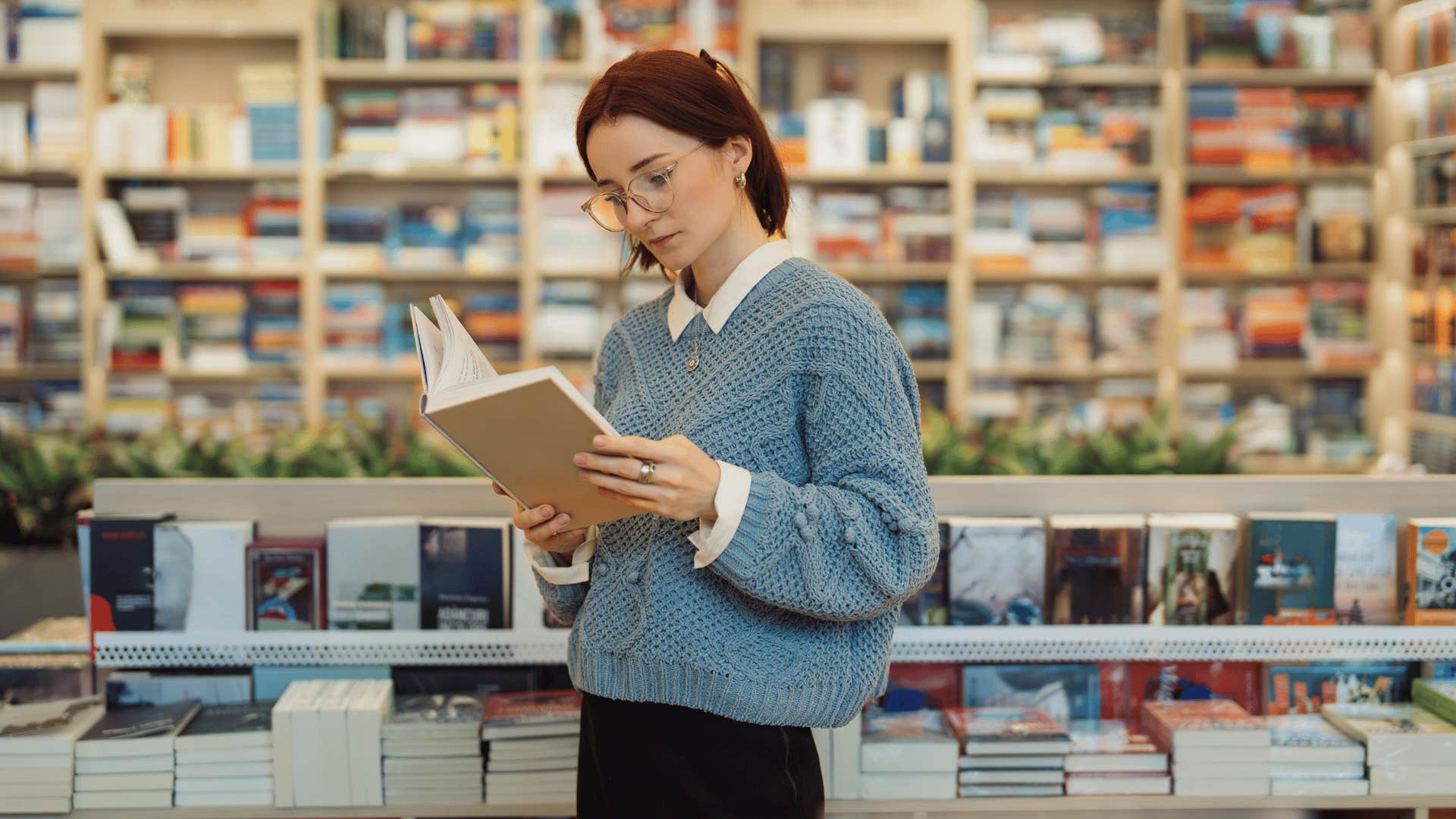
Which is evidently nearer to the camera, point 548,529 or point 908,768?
point 548,529

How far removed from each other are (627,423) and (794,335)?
23cm

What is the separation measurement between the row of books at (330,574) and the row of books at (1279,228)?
150 inches

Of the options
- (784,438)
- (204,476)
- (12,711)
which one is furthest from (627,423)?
(204,476)

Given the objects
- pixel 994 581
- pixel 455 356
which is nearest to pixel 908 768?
pixel 994 581

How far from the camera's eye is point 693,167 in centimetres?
122

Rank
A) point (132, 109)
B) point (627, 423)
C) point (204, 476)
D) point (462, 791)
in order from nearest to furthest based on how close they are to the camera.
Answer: point (627, 423) < point (462, 791) < point (204, 476) < point (132, 109)

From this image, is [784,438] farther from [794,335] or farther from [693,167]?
[693,167]

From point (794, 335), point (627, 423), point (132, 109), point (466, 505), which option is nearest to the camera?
point (794, 335)

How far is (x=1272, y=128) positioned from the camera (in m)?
4.92

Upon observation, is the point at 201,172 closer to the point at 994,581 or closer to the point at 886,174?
the point at 886,174

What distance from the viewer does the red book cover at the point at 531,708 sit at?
6.25ft

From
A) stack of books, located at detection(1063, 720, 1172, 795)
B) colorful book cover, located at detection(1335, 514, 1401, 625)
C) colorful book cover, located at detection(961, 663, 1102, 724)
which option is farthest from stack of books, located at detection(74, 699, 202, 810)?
colorful book cover, located at detection(1335, 514, 1401, 625)

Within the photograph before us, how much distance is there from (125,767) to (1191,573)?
1.67 metres

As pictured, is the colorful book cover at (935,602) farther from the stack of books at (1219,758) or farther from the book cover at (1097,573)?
the stack of books at (1219,758)
